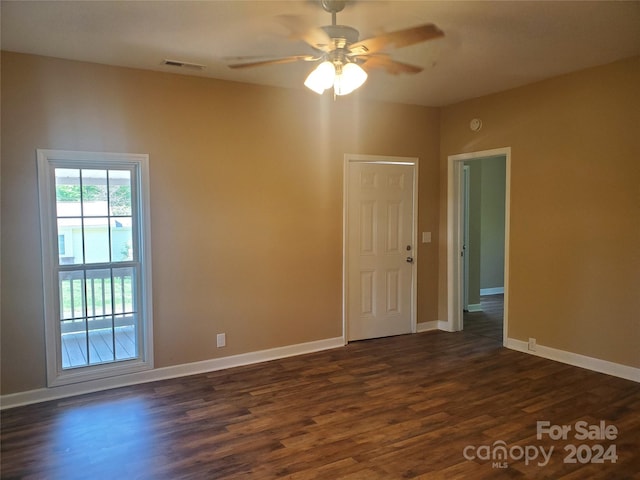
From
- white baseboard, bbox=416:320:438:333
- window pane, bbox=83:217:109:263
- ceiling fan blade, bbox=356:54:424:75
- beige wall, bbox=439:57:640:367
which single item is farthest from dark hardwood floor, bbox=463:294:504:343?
window pane, bbox=83:217:109:263

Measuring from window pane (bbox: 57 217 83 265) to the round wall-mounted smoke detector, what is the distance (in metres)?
4.15

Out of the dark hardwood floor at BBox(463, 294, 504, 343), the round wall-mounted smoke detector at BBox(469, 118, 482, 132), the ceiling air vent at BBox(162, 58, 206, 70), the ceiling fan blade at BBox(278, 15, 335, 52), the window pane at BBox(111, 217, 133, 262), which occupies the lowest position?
the dark hardwood floor at BBox(463, 294, 504, 343)

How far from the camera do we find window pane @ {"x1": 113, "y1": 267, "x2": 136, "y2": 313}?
394 cm

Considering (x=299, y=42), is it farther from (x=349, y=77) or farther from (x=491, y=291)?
(x=491, y=291)

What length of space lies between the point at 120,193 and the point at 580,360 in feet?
14.6

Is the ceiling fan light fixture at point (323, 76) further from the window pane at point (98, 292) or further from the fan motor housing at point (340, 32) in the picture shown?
the window pane at point (98, 292)

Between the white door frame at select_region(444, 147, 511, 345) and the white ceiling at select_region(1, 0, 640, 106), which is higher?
the white ceiling at select_region(1, 0, 640, 106)

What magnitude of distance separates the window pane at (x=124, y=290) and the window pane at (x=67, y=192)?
23.8 inches

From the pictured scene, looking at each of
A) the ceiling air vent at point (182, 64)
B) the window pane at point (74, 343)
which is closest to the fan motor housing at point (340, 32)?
the ceiling air vent at point (182, 64)

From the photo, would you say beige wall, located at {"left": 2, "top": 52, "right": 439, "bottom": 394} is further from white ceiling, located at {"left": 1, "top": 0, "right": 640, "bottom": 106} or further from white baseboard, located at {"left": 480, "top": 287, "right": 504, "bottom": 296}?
white baseboard, located at {"left": 480, "top": 287, "right": 504, "bottom": 296}

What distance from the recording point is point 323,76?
2.62m

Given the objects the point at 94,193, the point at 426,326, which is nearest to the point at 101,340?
the point at 94,193

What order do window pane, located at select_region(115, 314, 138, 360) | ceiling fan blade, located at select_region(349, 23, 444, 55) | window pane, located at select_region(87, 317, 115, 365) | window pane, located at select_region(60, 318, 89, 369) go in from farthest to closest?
window pane, located at select_region(115, 314, 138, 360), window pane, located at select_region(87, 317, 115, 365), window pane, located at select_region(60, 318, 89, 369), ceiling fan blade, located at select_region(349, 23, 444, 55)

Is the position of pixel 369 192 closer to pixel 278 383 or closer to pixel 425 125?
pixel 425 125
